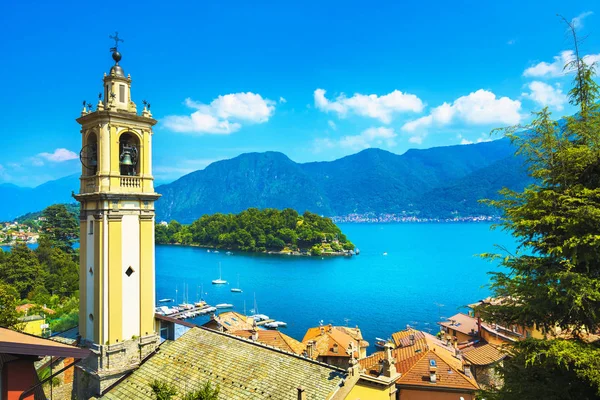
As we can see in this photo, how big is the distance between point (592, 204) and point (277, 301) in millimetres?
62263

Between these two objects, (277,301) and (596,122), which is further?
(277,301)

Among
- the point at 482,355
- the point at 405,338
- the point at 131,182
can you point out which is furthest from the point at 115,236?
the point at 405,338

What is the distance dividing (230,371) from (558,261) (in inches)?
343

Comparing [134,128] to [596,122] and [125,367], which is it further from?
[596,122]

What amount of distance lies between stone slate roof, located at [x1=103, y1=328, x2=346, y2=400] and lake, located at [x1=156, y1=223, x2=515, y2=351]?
3070 cm

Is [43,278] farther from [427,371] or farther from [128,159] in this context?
[427,371]

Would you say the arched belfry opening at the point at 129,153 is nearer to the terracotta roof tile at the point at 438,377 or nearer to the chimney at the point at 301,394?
the chimney at the point at 301,394

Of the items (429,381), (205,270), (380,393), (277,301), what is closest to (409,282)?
(277,301)

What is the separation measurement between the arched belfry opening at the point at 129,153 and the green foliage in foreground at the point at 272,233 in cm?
11359

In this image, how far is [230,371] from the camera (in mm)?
11172

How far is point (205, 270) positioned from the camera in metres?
99.3

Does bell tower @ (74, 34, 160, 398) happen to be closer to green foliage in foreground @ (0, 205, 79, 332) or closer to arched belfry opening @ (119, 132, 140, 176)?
arched belfry opening @ (119, 132, 140, 176)

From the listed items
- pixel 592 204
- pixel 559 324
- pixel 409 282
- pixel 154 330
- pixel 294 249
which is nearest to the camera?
pixel 592 204

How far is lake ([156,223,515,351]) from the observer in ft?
185
